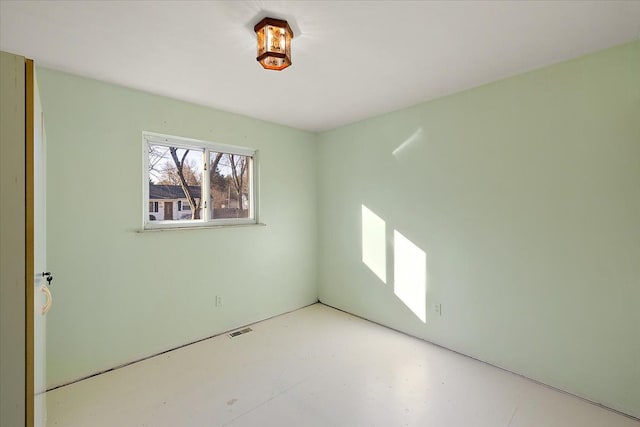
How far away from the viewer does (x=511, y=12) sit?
148 cm

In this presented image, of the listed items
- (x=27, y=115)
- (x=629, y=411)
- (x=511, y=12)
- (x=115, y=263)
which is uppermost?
(x=511, y=12)

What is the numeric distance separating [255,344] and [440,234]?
2.03 meters

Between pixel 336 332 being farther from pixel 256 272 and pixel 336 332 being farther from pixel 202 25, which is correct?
pixel 202 25

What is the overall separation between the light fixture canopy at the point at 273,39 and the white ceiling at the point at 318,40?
0.05 metres

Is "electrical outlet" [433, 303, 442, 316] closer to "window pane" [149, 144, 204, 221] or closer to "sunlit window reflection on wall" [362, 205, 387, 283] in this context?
"sunlit window reflection on wall" [362, 205, 387, 283]

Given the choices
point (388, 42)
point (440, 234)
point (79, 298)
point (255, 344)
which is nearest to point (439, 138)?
point (440, 234)

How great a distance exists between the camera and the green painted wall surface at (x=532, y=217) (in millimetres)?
1794

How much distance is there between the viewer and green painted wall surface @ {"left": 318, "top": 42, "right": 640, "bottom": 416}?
1.79 m

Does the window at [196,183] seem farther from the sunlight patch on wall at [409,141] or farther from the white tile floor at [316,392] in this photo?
the sunlight patch on wall at [409,141]

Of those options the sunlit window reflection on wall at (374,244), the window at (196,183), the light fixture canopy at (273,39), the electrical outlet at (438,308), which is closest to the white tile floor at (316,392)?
the electrical outlet at (438,308)

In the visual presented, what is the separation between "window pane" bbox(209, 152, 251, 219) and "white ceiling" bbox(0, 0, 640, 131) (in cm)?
77

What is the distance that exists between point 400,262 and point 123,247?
2549mm

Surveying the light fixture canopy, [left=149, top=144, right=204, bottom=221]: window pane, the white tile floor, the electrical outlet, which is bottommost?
the white tile floor

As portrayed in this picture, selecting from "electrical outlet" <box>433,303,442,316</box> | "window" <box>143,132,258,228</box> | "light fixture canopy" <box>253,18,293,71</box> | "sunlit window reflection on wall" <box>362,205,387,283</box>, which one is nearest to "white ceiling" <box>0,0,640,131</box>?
"light fixture canopy" <box>253,18,293,71</box>
